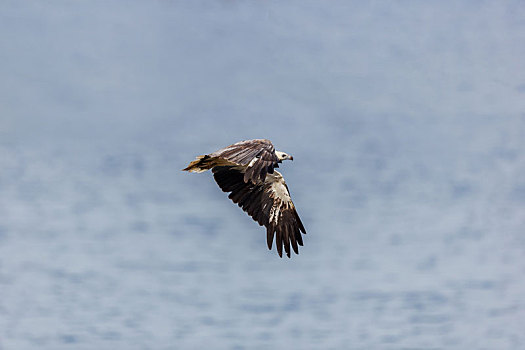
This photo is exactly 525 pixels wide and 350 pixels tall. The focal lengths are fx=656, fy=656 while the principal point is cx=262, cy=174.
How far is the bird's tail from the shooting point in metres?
18.5

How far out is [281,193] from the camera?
2064 centimetres

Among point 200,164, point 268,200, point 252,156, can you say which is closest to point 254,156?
point 252,156

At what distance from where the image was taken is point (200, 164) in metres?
19.1

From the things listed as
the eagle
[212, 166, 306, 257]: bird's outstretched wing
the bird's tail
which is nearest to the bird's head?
the eagle

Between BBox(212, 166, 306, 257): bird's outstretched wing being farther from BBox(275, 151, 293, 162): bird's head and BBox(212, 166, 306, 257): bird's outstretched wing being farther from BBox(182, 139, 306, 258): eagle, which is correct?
BBox(275, 151, 293, 162): bird's head

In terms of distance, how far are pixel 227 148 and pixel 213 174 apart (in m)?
3.02

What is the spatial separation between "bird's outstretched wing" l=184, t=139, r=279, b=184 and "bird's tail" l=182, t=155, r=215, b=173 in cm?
36

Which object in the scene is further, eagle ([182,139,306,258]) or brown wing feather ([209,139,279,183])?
eagle ([182,139,306,258])

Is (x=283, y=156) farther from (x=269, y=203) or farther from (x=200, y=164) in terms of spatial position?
(x=200, y=164)

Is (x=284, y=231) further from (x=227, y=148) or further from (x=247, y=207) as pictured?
(x=227, y=148)

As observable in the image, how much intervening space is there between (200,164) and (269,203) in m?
2.81

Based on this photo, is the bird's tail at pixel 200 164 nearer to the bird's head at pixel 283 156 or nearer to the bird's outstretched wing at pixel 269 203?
the bird's outstretched wing at pixel 269 203

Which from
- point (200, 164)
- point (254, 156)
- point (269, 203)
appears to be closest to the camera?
point (254, 156)

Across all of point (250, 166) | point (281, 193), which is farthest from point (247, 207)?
point (250, 166)
